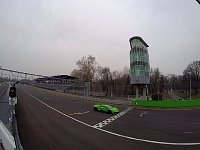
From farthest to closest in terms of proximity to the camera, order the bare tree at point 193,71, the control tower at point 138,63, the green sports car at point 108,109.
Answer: the bare tree at point 193,71 < the control tower at point 138,63 < the green sports car at point 108,109

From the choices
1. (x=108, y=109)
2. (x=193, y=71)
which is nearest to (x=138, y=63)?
(x=108, y=109)

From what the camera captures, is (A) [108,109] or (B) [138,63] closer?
(A) [108,109]

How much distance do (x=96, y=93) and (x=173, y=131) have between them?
55.5 m

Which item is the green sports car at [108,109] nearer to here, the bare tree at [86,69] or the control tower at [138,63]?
the control tower at [138,63]

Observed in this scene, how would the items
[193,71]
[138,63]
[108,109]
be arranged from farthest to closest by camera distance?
[193,71] → [138,63] → [108,109]

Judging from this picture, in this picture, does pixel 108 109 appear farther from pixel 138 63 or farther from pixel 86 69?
pixel 86 69

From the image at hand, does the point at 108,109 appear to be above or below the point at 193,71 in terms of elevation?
below

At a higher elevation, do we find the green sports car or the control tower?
the control tower

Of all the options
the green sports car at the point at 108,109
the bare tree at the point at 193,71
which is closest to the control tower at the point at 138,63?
the green sports car at the point at 108,109

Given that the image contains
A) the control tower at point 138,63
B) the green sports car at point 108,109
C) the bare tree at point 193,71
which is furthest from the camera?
the bare tree at point 193,71

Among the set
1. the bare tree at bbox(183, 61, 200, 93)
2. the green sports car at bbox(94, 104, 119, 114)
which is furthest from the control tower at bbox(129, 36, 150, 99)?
the bare tree at bbox(183, 61, 200, 93)

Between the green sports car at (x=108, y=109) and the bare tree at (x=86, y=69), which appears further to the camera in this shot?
the bare tree at (x=86, y=69)

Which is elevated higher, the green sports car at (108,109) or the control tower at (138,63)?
the control tower at (138,63)

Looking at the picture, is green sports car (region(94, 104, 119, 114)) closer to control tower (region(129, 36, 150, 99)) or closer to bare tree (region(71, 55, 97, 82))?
control tower (region(129, 36, 150, 99))
